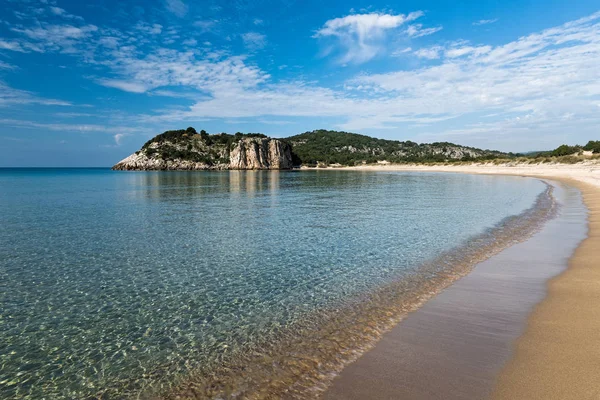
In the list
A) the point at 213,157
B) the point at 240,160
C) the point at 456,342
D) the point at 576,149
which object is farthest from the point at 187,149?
the point at 456,342

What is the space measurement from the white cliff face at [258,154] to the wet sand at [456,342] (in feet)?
556

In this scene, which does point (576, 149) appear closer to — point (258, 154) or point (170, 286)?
point (170, 286)

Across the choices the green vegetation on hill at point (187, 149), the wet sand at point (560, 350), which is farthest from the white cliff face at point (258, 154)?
the wet sand at point (560, 350)

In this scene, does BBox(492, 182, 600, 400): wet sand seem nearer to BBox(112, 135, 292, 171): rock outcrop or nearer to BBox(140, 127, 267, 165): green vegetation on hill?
BBox(112, 135, 292, 171): rock outcrop

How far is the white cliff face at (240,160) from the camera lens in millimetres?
175500

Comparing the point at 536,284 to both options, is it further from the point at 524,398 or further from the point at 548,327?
the point at 524,398

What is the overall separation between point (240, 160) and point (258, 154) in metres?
10.00

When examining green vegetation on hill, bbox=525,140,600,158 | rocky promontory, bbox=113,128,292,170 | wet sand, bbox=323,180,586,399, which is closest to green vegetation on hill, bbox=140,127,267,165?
rocky promontory, bbox=113,128,292,170

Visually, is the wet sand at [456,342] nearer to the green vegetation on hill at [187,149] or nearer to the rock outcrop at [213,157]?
the rock outcrop at [213,157]

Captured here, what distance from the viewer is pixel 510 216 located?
68.8 ft

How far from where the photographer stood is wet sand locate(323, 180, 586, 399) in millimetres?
4816

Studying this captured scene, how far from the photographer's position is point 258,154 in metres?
176

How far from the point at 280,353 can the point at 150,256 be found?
8560 mm

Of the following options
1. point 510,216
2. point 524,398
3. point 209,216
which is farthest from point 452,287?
point 209,216
